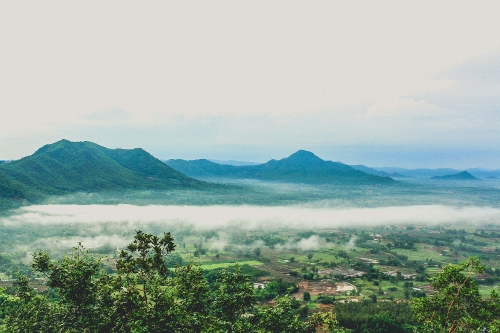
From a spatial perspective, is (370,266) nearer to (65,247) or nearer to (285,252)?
(285,252)

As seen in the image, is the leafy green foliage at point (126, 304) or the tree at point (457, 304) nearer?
the leafy green foliage at point (126, 304)

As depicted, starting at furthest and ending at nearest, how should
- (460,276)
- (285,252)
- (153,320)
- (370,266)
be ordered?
1. (285,252)
2. (370,266)
3. (460,276)
4. (153,320)

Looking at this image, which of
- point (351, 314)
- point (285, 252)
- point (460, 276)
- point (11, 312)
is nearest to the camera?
point (460, 276)

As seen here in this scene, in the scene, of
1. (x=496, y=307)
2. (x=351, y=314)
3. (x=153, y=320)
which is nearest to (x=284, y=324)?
(x=153, y=320)

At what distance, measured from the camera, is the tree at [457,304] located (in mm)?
20156

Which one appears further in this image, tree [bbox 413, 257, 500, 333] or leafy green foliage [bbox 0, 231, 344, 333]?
tree [bbox 413, 257, 500, 333]

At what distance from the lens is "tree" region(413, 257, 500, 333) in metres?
20.2

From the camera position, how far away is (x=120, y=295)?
772 inches

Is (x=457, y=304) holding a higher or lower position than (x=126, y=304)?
lower

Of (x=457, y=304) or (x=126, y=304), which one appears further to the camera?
(x=457, y=304)

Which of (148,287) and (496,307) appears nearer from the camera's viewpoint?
(496,307)

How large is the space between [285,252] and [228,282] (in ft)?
578

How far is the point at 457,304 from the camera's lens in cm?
2105

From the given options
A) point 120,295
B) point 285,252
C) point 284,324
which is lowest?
point 285,252
